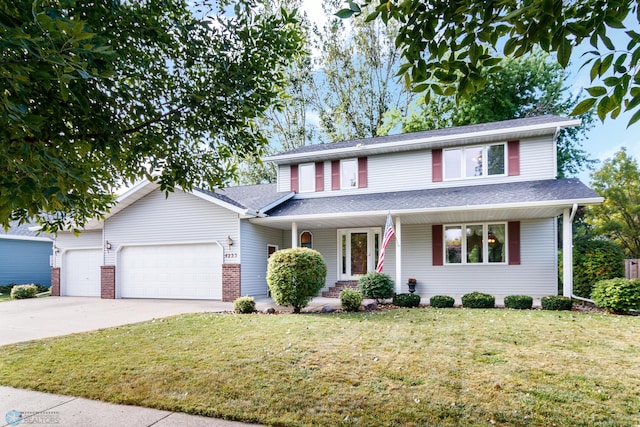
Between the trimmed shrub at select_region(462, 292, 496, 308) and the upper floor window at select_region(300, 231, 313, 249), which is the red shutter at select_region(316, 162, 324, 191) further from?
the trimmed shrub at select_region(462, 292, 496, 308)

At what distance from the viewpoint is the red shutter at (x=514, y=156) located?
42.0 ft

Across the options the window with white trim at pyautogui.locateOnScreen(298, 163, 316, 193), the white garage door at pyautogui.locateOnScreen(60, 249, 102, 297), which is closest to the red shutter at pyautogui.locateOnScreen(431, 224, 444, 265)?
the window with white trim at pyautogui.locateOnScreen(298, 163, 316, 193)

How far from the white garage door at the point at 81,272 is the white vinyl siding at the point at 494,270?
1285 centimetres

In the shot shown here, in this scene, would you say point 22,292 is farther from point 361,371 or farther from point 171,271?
point 361,371

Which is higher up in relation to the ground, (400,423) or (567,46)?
(567,46)

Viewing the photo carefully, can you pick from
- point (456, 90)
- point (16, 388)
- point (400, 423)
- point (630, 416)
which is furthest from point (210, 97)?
point (630, 416)

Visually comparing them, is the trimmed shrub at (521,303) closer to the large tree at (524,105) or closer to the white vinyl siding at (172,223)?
the white vinyl siding at (172,223)

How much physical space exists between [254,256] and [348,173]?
492 centimetres

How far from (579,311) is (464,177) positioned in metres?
5.51

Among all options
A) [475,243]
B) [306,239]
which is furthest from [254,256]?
[475,243]

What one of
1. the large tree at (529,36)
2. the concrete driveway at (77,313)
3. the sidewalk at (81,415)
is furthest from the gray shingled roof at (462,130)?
the sidewalk at (81,415)

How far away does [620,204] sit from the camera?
794 inches

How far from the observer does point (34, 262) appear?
20734 mm

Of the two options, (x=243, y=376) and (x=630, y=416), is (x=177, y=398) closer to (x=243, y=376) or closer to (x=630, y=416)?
(x=243, y=376)
